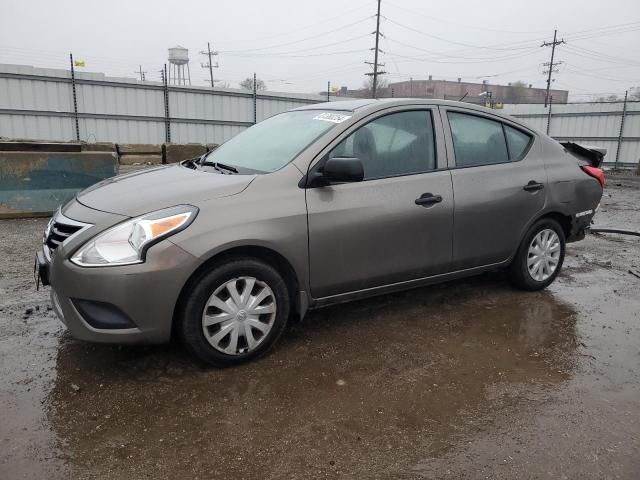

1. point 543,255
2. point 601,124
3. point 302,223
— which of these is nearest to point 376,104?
point 302,223

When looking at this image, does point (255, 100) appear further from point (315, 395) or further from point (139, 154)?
point (315, 395)

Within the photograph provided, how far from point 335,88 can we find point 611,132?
11931mm

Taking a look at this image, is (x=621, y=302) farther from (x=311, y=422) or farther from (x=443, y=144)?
(x=311, y=422)

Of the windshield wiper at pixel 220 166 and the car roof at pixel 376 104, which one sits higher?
the car roof at pixel 376 104

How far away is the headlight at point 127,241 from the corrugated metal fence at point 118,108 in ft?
51.3

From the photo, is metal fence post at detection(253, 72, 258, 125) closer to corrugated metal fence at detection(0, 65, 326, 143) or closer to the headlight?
corrugated metal fence at detection(0, 65, 326, 143)

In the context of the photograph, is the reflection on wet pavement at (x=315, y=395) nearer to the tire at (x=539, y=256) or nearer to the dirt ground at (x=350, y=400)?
the dirt ground at (x=350, y=400)

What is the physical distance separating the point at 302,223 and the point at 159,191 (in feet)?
2.96

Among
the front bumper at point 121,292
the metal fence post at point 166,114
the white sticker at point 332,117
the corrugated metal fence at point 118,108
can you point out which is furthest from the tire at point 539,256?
the metal fence post at point 166,114

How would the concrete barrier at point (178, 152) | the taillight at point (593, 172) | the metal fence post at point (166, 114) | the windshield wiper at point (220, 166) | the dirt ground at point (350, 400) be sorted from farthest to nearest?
the metal fence post at point (166, 114) → the concrete barrier at point (178, 152) → the taillight at point (593, 172) → the windshield wiper at point (220, 166) → the dirt ground at point (350, 400)

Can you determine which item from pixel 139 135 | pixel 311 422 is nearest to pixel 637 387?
pixel 311 422

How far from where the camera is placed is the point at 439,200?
3.76m

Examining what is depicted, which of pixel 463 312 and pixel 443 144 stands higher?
pixel 443 144

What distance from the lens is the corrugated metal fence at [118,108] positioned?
16.3m
